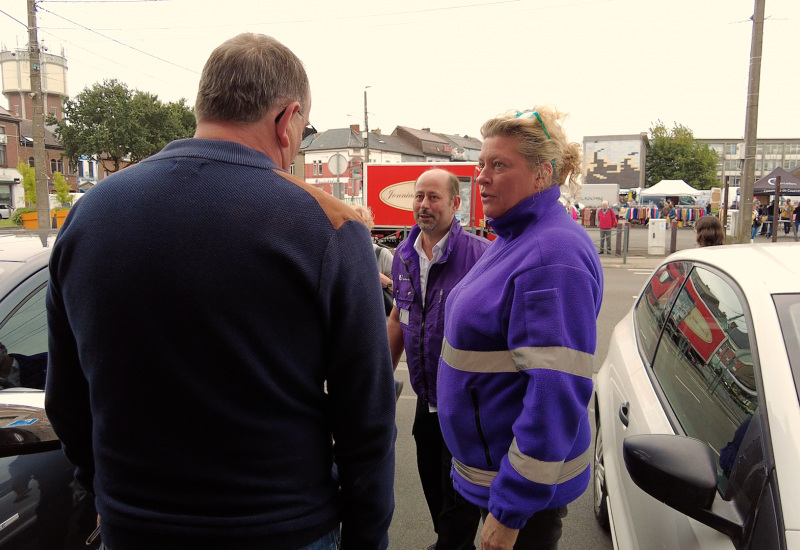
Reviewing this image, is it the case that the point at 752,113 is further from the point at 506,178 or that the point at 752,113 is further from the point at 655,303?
the point at 506,178

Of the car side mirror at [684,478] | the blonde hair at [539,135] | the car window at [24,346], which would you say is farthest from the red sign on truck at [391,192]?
the car side mirror at [684,478]

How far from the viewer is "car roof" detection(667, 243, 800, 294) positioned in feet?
5.79

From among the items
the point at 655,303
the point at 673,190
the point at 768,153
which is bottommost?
the point at 655,303

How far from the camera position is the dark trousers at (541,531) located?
1.80m

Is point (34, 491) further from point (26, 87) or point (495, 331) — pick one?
point (26, 87)

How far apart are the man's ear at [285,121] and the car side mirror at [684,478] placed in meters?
1.20

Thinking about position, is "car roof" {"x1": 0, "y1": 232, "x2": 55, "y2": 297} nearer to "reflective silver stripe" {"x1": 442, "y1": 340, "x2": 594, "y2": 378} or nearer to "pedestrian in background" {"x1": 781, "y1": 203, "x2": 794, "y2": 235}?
"reflective silver stripe" {"x1": 442, "y1": 340, "x2": 594, "y2": 378}

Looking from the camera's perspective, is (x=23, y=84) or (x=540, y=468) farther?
(x=23, y=84)

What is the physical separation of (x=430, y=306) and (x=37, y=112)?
19.7 m

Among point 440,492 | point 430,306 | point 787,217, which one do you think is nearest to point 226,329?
point 430,306

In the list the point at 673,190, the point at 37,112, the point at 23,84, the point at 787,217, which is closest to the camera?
the point at 37,112

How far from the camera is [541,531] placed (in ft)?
5.92

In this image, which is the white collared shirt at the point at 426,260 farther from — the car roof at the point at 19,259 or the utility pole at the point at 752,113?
the utility pole at the point at 752,113

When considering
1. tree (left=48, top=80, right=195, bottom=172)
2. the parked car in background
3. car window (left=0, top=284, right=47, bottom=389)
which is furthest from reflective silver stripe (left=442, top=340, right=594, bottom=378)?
tree (left=48, top=80, right=195, bottom=172)
